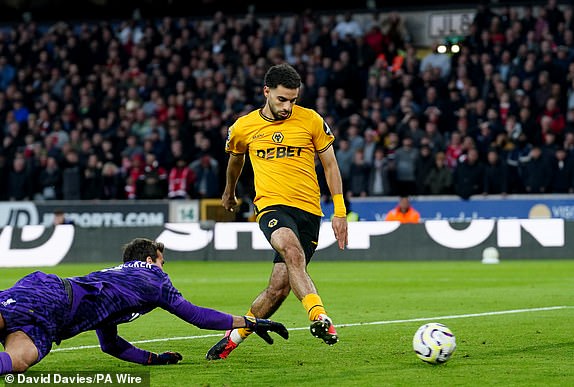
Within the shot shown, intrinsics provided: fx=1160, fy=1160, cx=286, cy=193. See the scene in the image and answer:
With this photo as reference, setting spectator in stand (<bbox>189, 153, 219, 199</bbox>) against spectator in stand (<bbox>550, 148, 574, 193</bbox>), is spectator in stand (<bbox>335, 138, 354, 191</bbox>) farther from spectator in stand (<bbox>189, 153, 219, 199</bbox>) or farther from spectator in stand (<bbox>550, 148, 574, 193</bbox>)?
spectator in stand (<bbox>550, 148, 574, 193</bbox>)

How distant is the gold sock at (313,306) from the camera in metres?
8.16

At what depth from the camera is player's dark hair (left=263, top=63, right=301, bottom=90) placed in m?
8.77

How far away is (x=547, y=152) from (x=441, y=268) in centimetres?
423

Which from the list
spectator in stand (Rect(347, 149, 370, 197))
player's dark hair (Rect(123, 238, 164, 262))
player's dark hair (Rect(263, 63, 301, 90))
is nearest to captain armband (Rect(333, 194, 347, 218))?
player's dark hair (Rect(263, 63, 301, 90))

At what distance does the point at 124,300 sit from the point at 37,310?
1.99 feet

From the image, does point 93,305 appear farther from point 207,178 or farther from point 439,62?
point 439,62

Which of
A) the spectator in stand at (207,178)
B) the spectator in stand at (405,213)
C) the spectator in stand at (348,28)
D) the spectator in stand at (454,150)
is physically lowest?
the spectator in stand at (405,213)

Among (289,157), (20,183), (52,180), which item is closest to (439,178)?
(52,180)

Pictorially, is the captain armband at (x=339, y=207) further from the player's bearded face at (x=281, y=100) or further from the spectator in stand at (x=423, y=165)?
the spectator in stand at (x=423, y=165)

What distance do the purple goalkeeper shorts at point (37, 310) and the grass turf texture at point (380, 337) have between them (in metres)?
0.69

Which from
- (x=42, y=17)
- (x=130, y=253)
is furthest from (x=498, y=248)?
(x=42, y=17)

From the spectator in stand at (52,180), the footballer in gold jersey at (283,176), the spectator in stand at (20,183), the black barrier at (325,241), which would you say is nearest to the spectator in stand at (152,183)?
the spectator in stand at (52,180)

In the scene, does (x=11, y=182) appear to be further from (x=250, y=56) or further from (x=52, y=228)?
(x=250, y=56)

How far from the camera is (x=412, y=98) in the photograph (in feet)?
86.8
